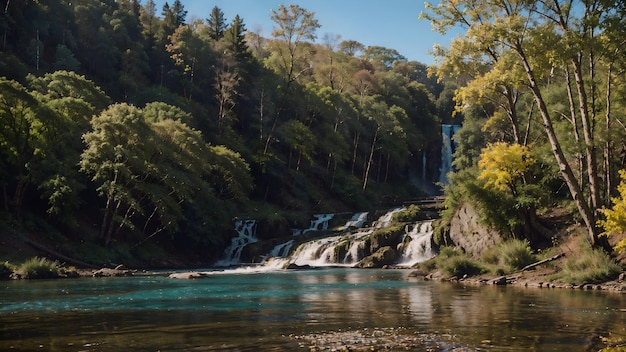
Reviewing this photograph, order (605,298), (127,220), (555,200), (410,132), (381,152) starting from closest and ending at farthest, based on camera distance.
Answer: (605,298) → (555,200) → (127,220) → (381,152) → (410,132)

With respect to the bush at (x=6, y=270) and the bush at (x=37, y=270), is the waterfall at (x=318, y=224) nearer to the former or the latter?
the bush at (x=37, y=270)

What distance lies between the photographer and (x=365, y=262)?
4109cm

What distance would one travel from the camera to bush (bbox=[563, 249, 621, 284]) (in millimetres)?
22203

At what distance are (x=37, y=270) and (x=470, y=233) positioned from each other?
24155 millimetres

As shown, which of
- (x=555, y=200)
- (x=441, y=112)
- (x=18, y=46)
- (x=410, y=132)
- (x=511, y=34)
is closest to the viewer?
(x=511, y=34)

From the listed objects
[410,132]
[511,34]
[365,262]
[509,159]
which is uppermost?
[410,132]

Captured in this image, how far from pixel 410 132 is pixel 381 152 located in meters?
8.69

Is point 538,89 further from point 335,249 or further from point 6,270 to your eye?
point 6,270

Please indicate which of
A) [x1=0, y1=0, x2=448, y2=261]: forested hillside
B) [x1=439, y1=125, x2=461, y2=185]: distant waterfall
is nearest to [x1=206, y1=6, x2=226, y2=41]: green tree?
[x1=0, y1=0, x2=448, y2=261]: forested hillside

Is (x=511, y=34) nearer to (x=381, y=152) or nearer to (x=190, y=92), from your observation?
(x=190, y=92)

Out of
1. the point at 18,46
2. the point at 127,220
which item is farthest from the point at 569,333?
the point at 18,46

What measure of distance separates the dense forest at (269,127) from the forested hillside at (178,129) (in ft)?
0.64

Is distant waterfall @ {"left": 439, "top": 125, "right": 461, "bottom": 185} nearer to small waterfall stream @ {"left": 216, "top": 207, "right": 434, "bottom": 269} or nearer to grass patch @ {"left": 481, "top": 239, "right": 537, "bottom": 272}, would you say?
small waterfall stream @ {"left": 216, "top": 207, "right": 434, "bottom": 269}

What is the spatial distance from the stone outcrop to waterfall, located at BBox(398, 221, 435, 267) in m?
3.49
